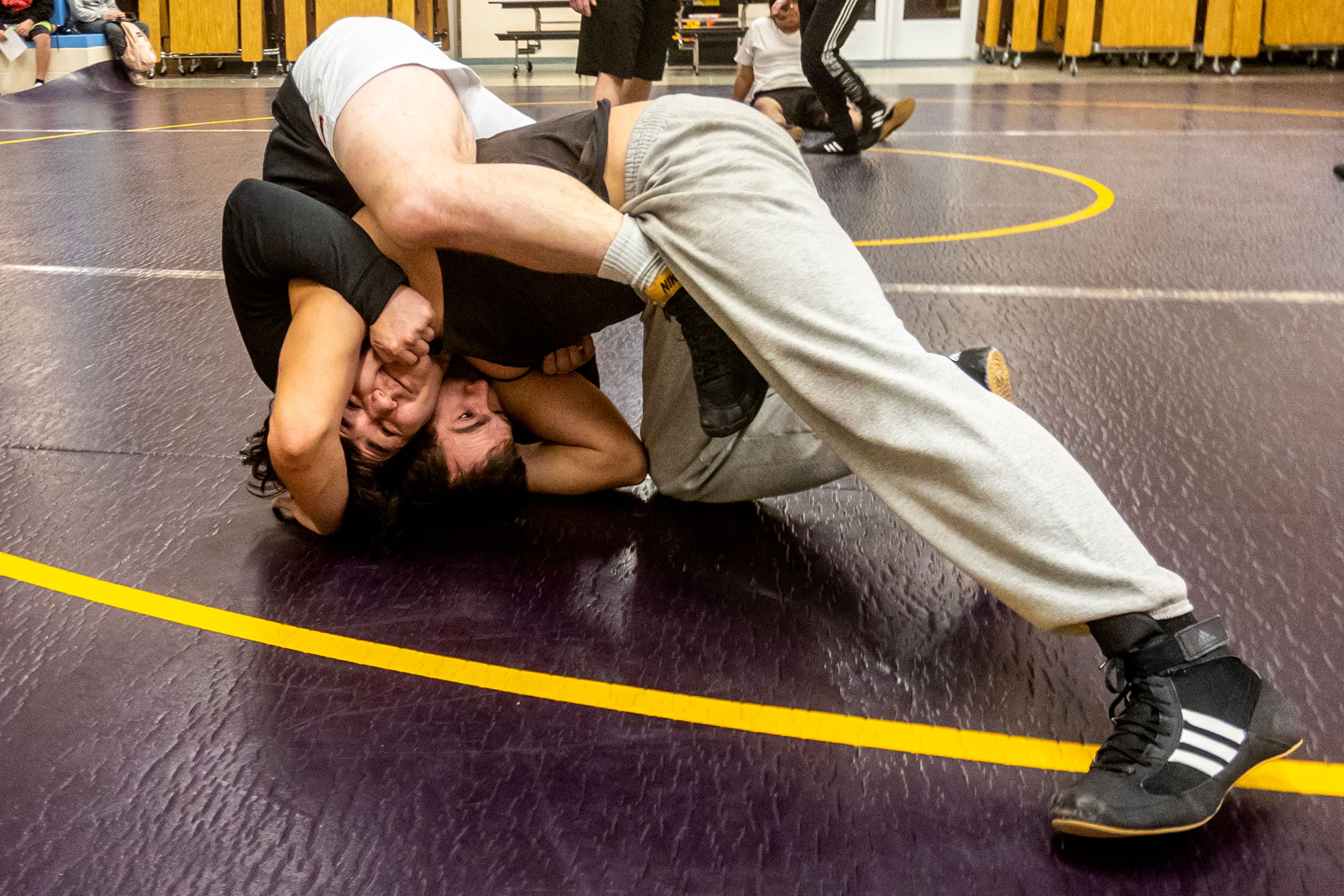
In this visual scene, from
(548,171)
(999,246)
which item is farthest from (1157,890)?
(999,246)

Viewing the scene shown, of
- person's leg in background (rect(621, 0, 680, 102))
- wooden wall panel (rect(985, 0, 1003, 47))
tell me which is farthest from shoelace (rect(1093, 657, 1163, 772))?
wooden wall panel (rect(985, 0, 1003, 47))

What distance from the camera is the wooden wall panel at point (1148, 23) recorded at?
33.3ft

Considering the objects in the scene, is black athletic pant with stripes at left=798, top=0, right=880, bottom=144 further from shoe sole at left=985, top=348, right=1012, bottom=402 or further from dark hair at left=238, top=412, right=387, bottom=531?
dark hair at left=238, top=412, right=387, bottom=531

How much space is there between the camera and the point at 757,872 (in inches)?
45.6

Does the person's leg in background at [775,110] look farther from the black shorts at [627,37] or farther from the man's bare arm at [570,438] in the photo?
the man's bare arm at [570,438]

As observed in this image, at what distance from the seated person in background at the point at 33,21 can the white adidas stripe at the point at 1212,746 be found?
34.5 feet

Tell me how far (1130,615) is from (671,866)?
0.57 metres

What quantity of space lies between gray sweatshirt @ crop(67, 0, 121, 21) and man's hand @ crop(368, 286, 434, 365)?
962 centimetres

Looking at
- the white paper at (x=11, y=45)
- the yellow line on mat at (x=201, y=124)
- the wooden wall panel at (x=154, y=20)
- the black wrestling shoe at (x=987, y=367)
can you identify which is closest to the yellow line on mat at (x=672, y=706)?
the black wrestling shoe at (x=987, y=367)

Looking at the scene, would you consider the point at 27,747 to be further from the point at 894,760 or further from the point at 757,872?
the point at 894,760

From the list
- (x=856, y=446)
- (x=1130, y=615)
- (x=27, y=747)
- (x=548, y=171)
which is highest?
(x=548, y=171)

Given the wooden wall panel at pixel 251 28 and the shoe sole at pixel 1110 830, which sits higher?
the wooden wall panel at pixel 251 28

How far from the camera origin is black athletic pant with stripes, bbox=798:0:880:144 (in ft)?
17.9

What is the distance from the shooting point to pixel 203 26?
1165cm
